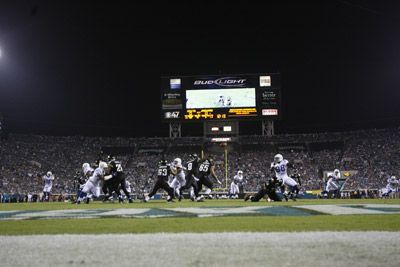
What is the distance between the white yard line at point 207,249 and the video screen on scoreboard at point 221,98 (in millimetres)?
30516

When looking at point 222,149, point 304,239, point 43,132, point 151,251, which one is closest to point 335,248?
point 304,239

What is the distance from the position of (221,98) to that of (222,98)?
86 mm

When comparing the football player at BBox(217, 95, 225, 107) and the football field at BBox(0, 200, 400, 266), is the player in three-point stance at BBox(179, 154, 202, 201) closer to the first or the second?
the football field at BBox(0, 200, 400, 266)

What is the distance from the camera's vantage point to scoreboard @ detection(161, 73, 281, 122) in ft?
117

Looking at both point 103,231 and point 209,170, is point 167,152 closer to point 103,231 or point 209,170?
point 209,170

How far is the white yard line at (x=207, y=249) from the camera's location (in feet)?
11.9

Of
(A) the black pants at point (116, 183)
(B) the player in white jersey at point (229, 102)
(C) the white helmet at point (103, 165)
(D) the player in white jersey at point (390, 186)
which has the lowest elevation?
(D) the player in white jersey at point (390, 186)

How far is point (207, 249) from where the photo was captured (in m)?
4.23

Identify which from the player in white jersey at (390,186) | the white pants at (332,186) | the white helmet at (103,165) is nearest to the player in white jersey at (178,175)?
the white helmet at (103,165)

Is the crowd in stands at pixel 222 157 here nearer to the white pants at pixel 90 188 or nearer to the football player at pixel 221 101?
the football player at pixel 221 101

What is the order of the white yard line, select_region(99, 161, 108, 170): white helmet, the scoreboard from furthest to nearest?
the scoreboard, select_region(99, 161, 108, 170): white helmet, the white yard line

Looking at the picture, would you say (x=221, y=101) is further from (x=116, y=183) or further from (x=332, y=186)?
(x=116, y=183)

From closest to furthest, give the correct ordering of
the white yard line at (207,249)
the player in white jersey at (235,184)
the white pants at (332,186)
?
the white yard line at (207,249), the white pants at (332,186), the player in white jersey at (235,184)

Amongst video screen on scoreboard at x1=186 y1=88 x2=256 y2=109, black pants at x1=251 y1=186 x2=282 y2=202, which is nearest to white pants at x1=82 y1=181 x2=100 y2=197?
black pants at x1=251 y1=186 x2=282 y2=202
